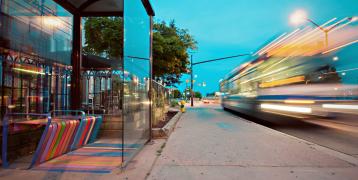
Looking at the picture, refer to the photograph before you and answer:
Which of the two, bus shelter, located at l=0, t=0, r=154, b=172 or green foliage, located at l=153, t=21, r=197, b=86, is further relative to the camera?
green foliage, located at l=153, t=21, r=197, b=86

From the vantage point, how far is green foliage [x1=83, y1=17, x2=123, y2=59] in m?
11.3

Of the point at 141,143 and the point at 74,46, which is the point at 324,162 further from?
the point at 74,46

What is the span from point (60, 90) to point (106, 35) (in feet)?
12.8

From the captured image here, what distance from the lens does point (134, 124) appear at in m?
5.64

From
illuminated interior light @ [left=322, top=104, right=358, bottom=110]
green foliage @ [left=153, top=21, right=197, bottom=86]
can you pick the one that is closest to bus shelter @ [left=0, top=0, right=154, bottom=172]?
green foliage @ [left=153, top=21, right=197, bottom=86]

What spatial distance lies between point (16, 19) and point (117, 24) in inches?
210

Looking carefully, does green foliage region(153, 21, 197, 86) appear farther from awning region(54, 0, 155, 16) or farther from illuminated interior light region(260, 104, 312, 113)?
illuminated interior light region(260, 104, 312, 113)

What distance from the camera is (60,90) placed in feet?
28.8

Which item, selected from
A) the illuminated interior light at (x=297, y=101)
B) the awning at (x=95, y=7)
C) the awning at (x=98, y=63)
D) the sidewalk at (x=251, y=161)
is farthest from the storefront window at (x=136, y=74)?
the illuminated interior light at (x=297, y=101)

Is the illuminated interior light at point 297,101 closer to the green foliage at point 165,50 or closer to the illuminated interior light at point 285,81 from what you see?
the illuminated interior light at point 285,81

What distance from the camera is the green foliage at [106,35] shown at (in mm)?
11344

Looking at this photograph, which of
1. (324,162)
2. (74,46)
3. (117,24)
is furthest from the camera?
(117,24)

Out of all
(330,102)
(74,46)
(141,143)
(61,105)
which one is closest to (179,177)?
(141,143)

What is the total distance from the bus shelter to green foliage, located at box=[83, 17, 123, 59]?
2.33m
